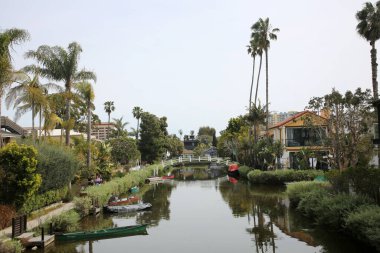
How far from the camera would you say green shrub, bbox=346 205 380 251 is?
15.8 m

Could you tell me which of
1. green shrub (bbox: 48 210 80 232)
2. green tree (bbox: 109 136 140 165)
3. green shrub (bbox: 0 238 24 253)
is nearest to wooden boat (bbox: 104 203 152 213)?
green shrub (bbox: 48 210 80 232)

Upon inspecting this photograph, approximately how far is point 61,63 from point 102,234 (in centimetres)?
1823

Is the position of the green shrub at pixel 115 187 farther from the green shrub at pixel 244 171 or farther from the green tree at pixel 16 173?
the green shrub at pixel 244 171

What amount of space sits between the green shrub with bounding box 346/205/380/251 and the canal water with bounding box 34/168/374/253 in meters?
0.69

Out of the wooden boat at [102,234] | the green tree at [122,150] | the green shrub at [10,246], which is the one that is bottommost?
the wooden boat at [102,234]

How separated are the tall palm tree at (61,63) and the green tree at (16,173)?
12729mm

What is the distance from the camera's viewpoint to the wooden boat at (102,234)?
2000cm

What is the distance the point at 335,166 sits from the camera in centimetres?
3228

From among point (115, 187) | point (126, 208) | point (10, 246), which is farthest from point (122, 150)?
point (10, 246)

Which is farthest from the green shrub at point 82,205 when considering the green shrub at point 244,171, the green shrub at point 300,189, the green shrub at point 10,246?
the green shrub at point 244,171

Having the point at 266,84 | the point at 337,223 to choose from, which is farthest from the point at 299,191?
the point at 266,84

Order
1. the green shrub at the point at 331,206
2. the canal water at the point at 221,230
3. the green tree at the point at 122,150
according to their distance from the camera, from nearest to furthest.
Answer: the canal water at the point at 221,230 < the green shrub at the point at 331,206 < the green tree at the point at 122,150

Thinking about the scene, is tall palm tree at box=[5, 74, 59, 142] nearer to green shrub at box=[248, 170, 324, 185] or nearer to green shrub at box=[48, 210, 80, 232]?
green shrub at box=[48, 210, 80, 232]

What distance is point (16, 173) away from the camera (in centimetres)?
2002
